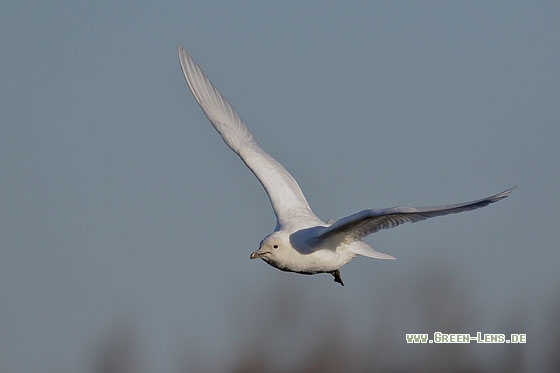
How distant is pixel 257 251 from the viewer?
14.6 metres

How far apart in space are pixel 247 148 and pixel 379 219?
4182 mm

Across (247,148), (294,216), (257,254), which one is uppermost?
(247,148)

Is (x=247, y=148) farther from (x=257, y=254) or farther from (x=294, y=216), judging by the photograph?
(x=257, y=254)

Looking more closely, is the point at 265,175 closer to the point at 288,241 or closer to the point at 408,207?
the point at 288,241

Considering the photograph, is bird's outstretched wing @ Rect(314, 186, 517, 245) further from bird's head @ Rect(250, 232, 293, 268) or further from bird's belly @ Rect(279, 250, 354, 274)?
bird's head @ Rect(250, 232, 293, 268)

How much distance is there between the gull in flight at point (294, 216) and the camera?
13648mm

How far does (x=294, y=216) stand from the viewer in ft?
53.3

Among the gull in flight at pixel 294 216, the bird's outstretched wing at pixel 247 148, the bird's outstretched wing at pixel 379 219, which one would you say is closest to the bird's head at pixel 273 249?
the gull in flight at pixel 294 216

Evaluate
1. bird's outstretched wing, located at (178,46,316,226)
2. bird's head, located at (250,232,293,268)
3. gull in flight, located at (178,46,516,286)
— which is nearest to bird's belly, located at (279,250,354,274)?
gull in flight, located at (178,46,516,286)

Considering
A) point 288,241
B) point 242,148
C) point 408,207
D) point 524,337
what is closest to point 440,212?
point 408,207

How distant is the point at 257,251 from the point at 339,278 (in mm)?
1871

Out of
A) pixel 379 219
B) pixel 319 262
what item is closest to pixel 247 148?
pixel 319 262

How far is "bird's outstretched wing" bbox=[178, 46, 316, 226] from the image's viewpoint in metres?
16.8

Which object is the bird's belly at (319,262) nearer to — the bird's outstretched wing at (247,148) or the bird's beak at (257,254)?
the bird's beak at (257,254)
